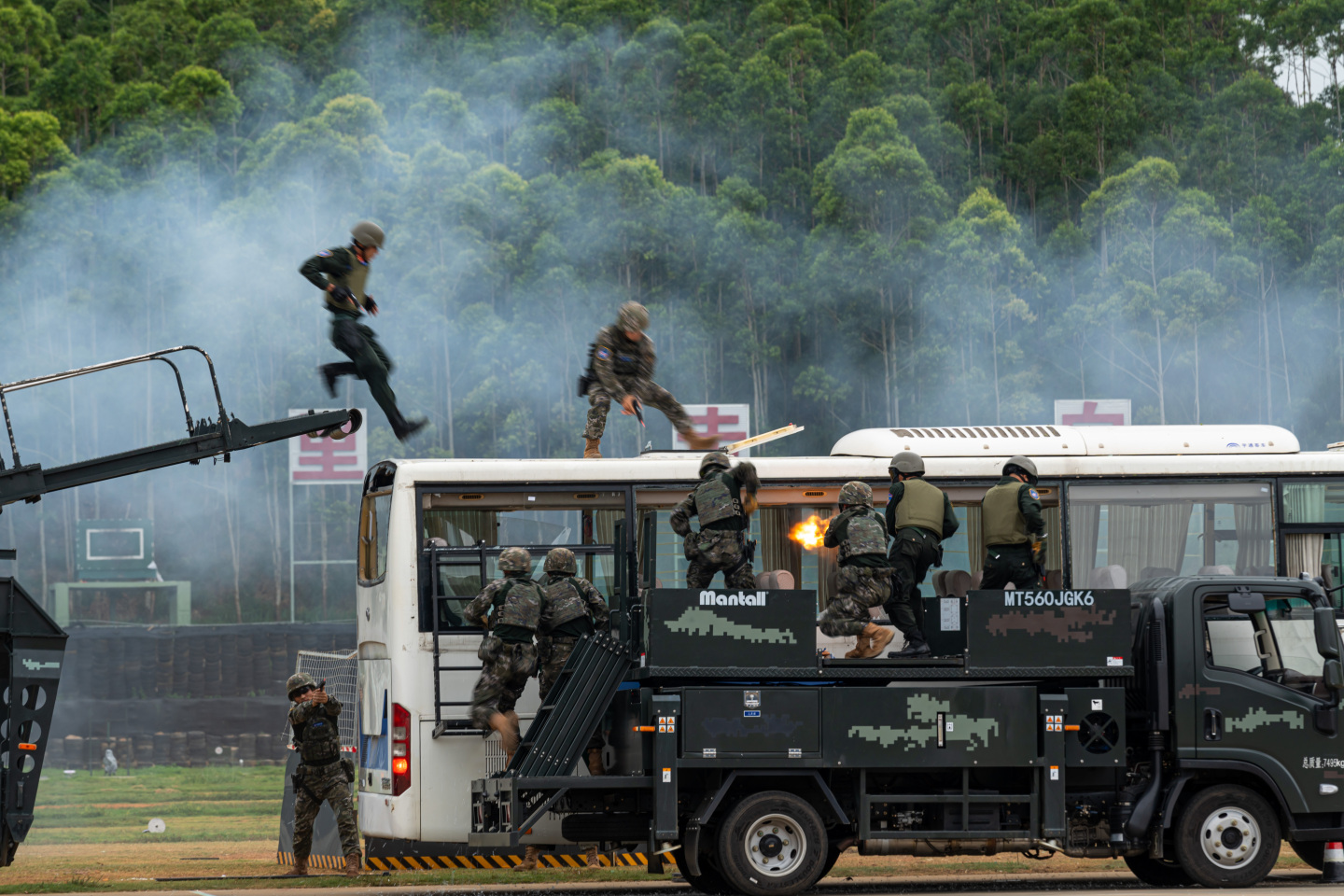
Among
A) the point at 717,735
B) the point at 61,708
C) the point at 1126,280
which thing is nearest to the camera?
the point at 717,735

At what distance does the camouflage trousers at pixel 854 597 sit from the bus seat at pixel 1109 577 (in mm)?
2028

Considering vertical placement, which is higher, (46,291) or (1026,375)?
(46,291)

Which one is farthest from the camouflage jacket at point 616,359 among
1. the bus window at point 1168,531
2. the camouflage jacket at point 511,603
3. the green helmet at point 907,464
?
the bus window at point 1168,531

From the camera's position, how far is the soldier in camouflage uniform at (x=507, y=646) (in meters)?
11.0

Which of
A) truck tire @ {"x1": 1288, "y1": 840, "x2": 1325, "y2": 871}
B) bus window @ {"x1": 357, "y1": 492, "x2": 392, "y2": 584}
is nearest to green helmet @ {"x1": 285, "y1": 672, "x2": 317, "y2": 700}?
bus window @ {"x1": 357, "y1": 492, "x2": 392, "y2": 584}

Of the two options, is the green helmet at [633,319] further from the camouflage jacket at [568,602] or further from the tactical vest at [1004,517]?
the tactical vest at [1004,517]

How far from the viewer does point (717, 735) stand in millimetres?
10438

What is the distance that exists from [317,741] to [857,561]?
5.14 meters

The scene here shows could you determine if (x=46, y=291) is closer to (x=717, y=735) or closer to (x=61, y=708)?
(x=61, y=708)

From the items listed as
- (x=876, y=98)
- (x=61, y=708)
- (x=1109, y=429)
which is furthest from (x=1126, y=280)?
(x=1109, y=429)

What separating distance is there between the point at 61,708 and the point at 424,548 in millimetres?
23502

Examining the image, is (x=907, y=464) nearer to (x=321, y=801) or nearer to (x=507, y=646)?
(x=507, y=646)

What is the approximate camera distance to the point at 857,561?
10898 mm

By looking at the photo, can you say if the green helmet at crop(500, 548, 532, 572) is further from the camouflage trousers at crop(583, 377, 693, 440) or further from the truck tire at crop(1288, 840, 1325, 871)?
the truck tire at crop(1288, 840, 1325, 871)
